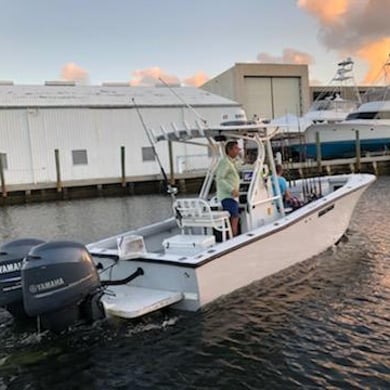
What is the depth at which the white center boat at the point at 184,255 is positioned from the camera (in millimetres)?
5371

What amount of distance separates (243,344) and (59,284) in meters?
2.10

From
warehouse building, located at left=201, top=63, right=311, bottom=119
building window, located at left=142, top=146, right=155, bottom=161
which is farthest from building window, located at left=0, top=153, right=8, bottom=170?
warehouse building, located at left=201, top=63, right=311, bottom=119

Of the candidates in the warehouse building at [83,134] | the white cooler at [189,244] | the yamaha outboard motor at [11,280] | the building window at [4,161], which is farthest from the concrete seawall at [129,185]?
the yamaha outboard motor at [11,280]

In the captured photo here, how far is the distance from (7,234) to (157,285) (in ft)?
30.9

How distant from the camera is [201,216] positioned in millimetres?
7410

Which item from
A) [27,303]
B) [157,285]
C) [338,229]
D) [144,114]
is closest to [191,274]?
[157,285]

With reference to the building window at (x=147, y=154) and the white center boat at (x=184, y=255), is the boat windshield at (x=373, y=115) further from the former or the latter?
the white center boat at (x=184, y=255)

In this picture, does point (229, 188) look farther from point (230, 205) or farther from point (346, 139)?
point (346, 139)

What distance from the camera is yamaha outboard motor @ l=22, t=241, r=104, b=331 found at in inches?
205

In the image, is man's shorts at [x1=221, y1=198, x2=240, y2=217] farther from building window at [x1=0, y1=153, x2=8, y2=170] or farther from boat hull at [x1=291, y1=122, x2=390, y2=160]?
boat hull at [x1=291, y1=122, x2=390, y2=160]

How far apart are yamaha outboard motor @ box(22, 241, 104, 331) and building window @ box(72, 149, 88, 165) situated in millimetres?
22082

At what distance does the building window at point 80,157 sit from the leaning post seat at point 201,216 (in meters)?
20.4

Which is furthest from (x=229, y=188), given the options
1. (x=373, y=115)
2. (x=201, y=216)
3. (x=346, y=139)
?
(x=373, y=115)

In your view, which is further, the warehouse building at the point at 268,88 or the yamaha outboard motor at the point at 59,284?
the warehouse building at the point at 268,88
